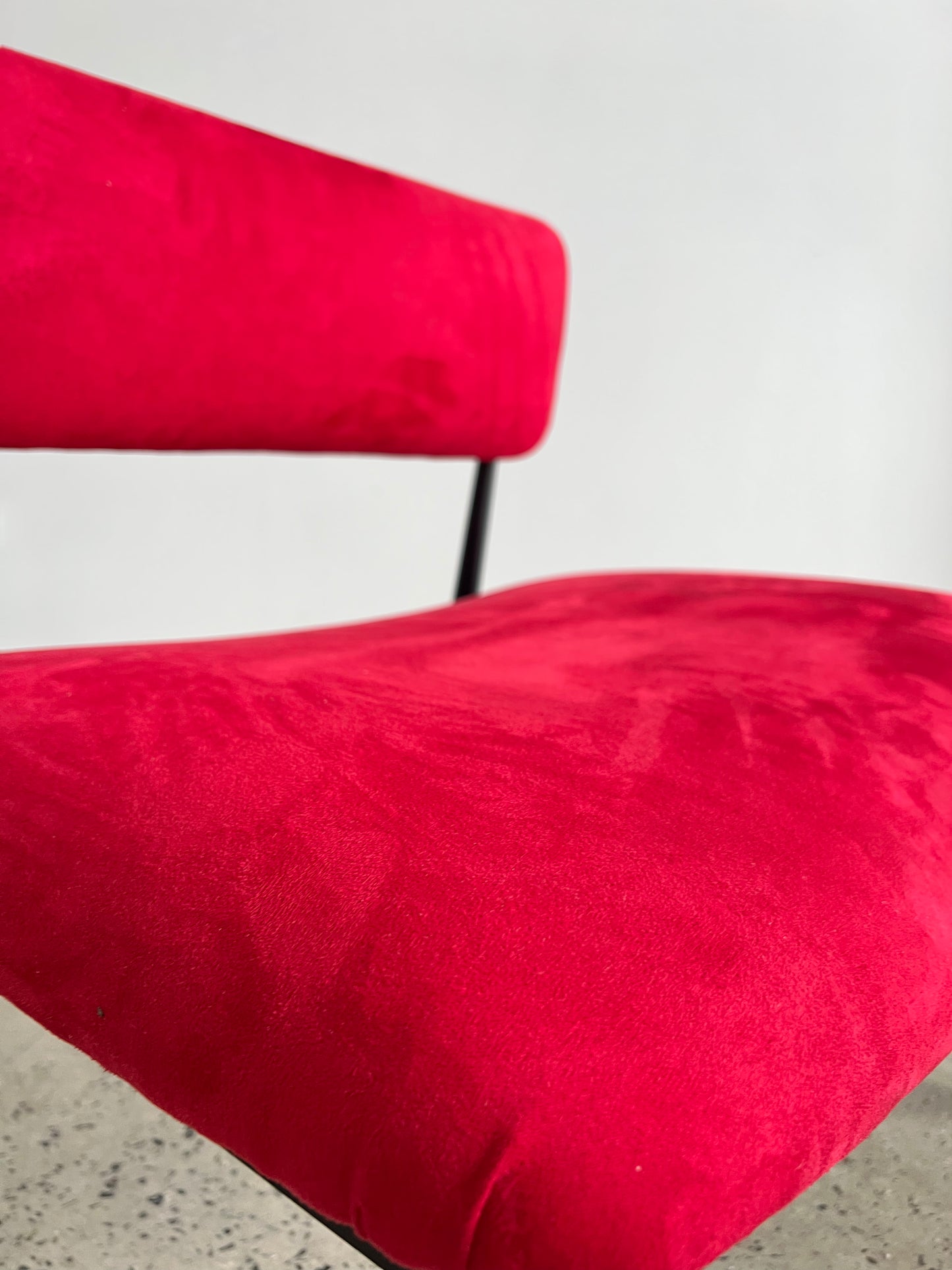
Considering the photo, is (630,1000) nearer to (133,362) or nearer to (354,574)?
(133,362)

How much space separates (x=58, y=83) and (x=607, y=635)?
380mm

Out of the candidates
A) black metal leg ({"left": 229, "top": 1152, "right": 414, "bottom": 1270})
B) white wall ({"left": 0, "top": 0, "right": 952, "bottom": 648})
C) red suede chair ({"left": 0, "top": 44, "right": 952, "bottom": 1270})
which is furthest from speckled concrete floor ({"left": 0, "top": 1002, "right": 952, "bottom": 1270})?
white wall ({"left": 0, "top": 0, "right": 952, "bottom": 648})

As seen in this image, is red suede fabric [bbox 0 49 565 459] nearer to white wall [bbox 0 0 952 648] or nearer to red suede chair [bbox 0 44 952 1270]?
red suede chair [bbox 0 44 952 1270]

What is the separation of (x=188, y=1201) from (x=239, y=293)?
0.55 m

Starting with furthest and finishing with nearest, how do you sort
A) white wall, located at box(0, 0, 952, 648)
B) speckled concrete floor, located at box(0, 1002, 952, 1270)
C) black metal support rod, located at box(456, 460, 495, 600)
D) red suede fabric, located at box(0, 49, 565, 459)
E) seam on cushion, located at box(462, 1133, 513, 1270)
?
white wall, located at box(0, 0, 952, 648) < black metal support rod, located at box(456, 460, 495, 600) < speckled concrete floor, located at box(0, 1002, 952, 1270) < red suede fabric, located at box(0, 49, 565, 459) < seam on cushion, located at box(462, 1133, 513, 1270)

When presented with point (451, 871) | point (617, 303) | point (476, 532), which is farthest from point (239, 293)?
point (617, 303)

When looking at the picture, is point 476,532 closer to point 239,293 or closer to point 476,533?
point 476,533

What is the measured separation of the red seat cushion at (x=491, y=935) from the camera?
0.26 m

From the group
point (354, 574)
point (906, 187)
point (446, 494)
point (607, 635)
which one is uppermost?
point (906, 187)

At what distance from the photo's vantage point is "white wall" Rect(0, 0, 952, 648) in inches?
58.6

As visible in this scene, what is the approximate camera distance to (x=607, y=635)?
64 cm

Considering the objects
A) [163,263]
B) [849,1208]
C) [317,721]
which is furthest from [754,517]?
[317,721]

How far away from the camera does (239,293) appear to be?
2.23 feet

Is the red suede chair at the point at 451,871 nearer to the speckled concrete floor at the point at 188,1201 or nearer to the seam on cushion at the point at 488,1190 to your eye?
the seam on cushion at the point at 488,1190
